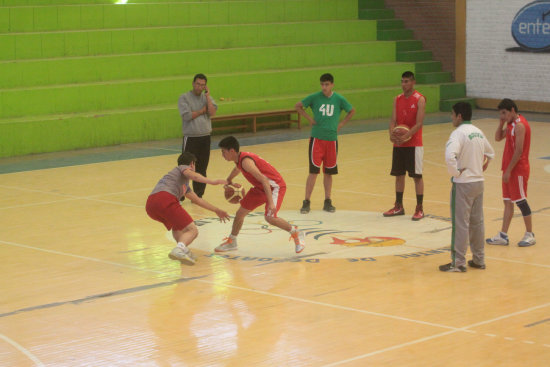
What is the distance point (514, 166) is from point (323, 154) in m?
3.31

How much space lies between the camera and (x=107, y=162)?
1752 centimetres

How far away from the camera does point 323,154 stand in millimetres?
13008

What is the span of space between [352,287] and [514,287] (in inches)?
60.1

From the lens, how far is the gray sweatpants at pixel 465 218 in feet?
30.1

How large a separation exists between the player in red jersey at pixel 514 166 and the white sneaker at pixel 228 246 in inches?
115

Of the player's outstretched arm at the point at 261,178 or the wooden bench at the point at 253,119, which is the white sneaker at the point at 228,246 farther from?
the wooden bench at the point at 253,119

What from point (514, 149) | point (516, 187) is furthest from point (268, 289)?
point (514, 149)

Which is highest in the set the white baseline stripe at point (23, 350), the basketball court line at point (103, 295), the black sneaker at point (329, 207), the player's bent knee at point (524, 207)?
the player's bent knee at point (524, 207)

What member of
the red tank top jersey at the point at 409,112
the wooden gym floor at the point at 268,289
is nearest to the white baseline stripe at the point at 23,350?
the wooden gym floor at the point at 268,289

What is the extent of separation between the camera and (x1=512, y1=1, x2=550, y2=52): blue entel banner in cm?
2523

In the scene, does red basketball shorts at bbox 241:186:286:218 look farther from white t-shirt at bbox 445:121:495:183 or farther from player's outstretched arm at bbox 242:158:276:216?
white t-shirt at bbox 445:121:495:183

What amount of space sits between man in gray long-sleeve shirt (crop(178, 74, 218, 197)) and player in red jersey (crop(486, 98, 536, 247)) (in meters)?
4.76

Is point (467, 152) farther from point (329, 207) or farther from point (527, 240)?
point (329, 207)

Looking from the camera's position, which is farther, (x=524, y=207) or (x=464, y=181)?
(x=524, y=207)
